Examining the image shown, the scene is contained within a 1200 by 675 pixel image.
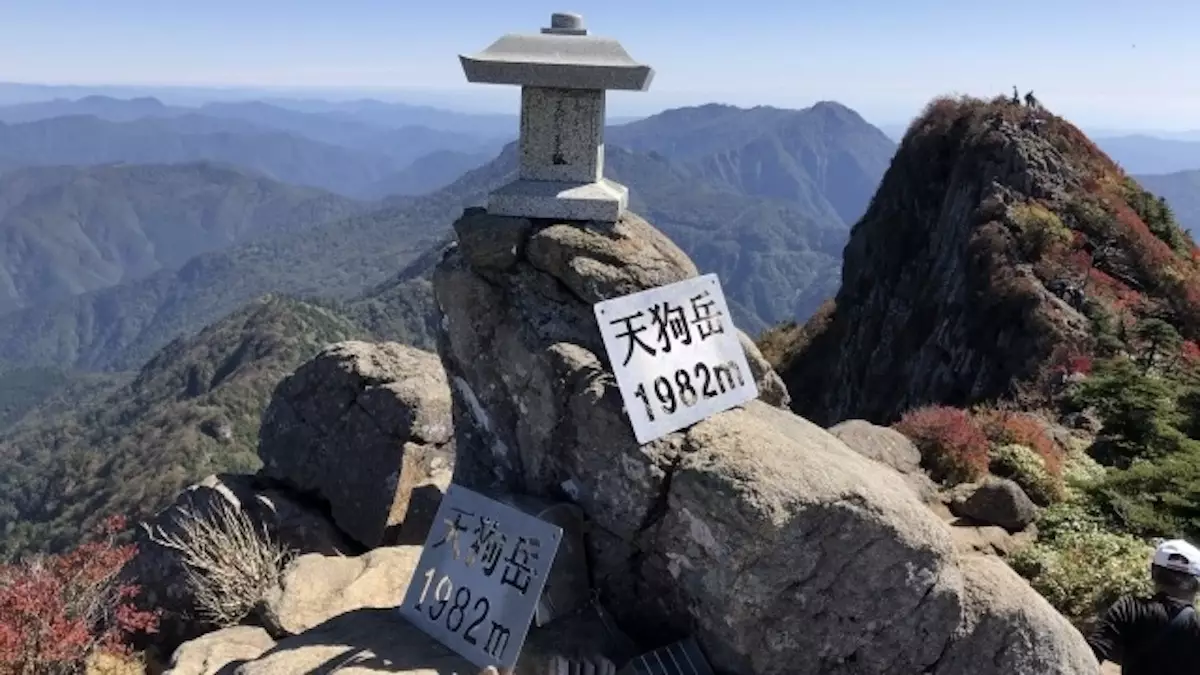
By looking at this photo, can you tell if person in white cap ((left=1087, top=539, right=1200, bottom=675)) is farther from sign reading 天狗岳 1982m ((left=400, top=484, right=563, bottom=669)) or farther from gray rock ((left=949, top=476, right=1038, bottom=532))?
gray rock ((left=949, top=476, right=1038, bottom=532))

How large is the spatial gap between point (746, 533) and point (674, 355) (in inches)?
68.5

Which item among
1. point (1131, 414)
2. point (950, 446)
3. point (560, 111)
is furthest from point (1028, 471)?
point (560, 111)

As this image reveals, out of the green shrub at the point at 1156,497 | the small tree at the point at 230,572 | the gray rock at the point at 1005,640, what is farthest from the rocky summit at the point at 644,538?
the green shrub at the point at 1156,497

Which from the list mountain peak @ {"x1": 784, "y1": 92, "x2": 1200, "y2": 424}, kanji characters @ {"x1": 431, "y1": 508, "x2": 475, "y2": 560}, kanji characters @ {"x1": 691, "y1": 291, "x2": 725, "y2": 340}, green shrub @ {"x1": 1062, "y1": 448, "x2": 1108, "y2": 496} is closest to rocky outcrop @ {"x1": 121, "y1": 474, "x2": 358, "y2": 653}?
kanji characters @ {"x1": 431, "y1": 508, "x2": 475, "y2": 560}

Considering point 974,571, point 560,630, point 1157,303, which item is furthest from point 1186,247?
point 560,630

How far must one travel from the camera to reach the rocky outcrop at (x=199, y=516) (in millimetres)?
9685

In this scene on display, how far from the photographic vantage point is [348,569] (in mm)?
8289

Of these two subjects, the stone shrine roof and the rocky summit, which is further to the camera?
the stone shrine roof

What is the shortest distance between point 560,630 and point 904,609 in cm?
268

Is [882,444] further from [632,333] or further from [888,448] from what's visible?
[632,333]

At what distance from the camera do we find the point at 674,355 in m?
7.18

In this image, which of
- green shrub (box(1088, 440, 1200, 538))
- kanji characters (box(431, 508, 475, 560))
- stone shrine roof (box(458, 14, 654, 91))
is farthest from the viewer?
green shrub (box(1088, 440, 1200, 538))

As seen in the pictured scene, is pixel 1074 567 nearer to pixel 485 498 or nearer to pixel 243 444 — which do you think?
pixel 485 498

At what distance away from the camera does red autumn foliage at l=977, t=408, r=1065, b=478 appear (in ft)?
47.5
